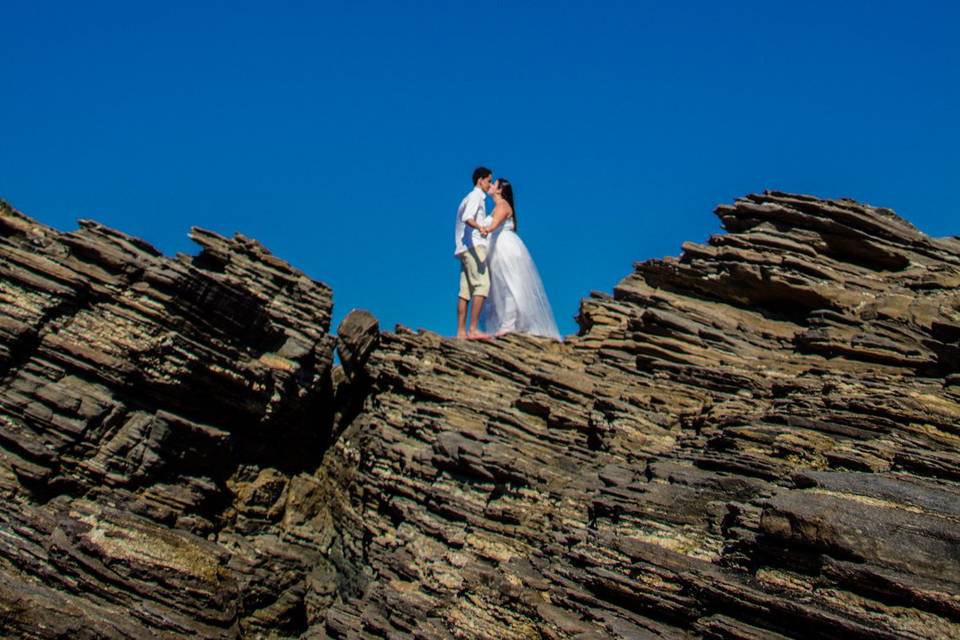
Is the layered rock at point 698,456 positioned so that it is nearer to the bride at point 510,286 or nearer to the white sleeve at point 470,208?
the bride at point 510,286

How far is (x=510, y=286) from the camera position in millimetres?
24922

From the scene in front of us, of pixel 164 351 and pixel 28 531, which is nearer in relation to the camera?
pixel 28 531

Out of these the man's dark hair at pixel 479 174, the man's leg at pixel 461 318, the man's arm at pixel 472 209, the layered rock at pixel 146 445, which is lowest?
→ the layered rock at pixel 146 445

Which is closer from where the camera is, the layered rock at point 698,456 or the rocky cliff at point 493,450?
the layered rock at point 698,456

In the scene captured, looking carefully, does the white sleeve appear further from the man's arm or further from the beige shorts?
the beige shorts

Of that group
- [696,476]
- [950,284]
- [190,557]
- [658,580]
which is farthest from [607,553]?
[950,284]

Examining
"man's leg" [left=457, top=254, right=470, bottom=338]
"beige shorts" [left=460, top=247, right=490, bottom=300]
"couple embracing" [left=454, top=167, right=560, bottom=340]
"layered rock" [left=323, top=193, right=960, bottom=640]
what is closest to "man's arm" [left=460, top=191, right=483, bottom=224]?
"couple embracing" [left=454, top=167, right=560, bottom=340]

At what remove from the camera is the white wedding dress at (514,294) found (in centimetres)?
2486

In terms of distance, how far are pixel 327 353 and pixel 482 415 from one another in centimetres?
491

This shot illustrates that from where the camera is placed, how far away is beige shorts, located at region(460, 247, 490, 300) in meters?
24.8

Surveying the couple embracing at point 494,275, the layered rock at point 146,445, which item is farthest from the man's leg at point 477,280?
the layered rock at point 146,445

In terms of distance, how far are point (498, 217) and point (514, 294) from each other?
8.13ft

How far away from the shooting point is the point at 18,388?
1727 centimetres

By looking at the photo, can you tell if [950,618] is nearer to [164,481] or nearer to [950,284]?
[950,284]
